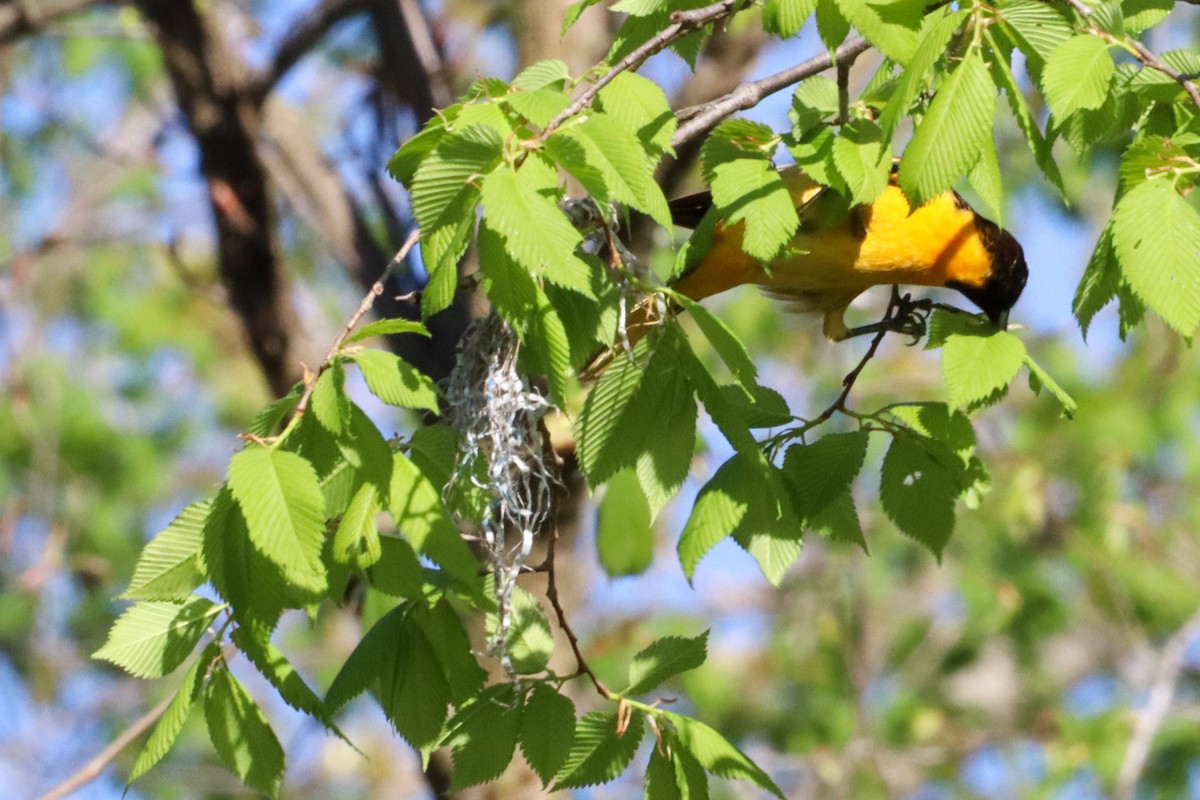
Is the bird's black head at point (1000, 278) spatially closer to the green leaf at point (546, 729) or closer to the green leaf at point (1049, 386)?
the green leaf at point (1049, 386)

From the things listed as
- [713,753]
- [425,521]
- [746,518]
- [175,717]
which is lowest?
[713,753]

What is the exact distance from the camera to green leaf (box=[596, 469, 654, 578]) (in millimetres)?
3410

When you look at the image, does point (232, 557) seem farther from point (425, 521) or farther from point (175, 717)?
point (175, 717)

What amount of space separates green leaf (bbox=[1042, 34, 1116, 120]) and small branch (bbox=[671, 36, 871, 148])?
0.35 meters

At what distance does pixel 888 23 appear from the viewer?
5.45 ft

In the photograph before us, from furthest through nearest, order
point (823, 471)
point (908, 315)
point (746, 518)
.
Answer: point (908, 315)
point (823, 471)
point (746, 518)

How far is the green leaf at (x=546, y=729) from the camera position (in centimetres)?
188

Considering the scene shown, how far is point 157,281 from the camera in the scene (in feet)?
37.2

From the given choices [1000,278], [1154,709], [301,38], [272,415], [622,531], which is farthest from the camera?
[1154,709]

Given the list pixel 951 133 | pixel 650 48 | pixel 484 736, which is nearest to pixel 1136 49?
pixel 951 133

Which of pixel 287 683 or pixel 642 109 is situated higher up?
pixel 642 109

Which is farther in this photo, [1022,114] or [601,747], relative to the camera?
[601,747]

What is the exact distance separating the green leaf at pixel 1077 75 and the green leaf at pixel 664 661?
85 cm

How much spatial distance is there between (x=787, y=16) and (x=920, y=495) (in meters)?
0.81
